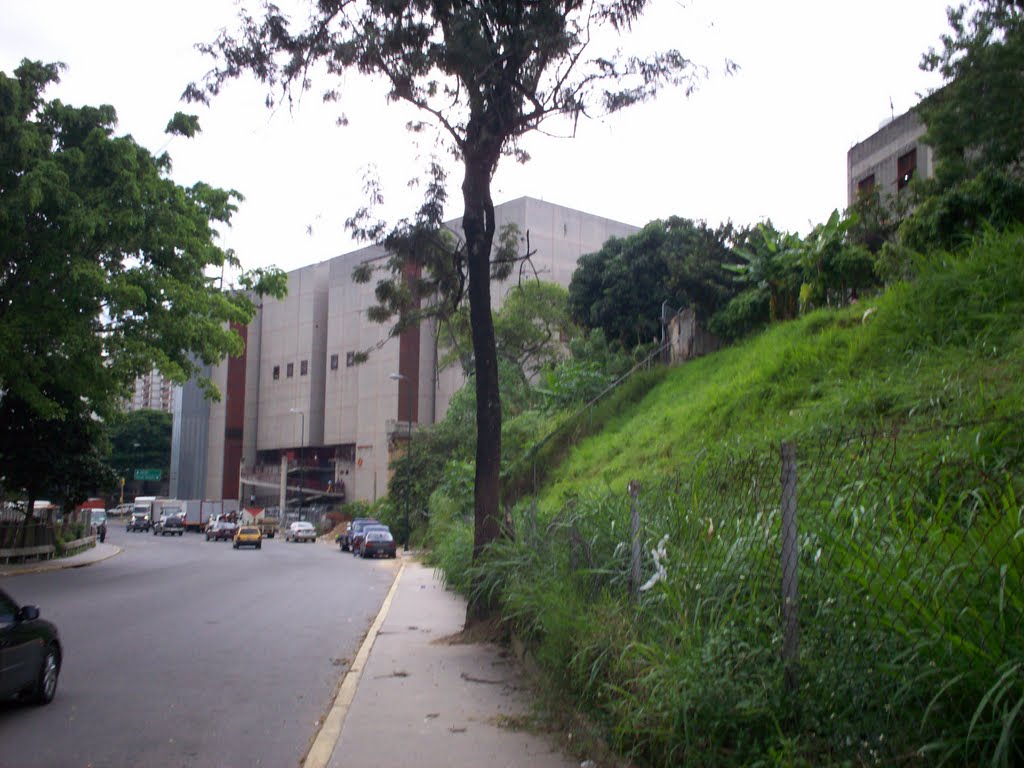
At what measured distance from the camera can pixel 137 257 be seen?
2644cm

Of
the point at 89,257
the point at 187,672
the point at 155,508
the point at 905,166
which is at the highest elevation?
the point at 905,166

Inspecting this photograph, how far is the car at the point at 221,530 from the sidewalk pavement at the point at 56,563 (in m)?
19.9

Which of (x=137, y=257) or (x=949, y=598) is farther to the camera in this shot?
(x=137, y=257)

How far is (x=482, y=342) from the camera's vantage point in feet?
45.4

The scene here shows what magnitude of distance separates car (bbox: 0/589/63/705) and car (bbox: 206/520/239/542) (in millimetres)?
53724

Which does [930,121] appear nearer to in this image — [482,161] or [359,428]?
[482,161]

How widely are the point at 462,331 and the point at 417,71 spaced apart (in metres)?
5.99

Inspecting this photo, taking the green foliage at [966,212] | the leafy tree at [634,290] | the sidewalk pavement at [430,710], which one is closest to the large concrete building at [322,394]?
the leafy tree at [634,290]

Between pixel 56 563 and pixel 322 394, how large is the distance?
50522mm

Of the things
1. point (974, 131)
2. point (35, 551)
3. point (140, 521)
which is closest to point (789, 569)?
point (974, 131)

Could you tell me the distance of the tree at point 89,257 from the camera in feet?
78.0

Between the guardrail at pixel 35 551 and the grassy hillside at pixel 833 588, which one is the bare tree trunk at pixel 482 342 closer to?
the grassy hillside at pixel 833 588

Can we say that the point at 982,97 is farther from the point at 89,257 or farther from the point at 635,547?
the point at 89,257

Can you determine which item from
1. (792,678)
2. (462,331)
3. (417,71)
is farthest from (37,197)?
(792,678)
